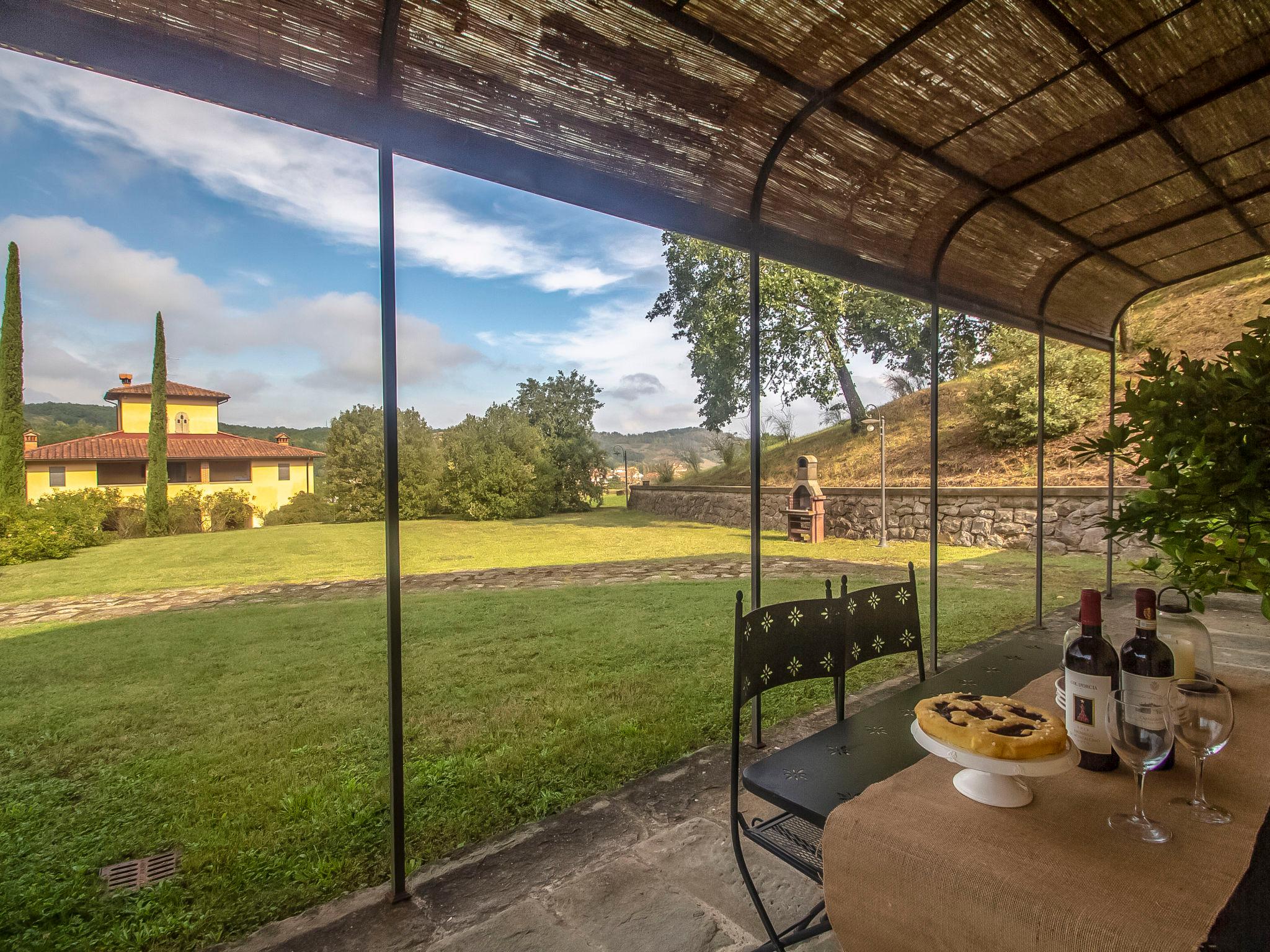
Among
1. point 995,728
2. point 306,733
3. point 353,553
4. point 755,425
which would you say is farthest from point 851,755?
point 353,553

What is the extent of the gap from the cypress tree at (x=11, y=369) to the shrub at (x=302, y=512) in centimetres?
665

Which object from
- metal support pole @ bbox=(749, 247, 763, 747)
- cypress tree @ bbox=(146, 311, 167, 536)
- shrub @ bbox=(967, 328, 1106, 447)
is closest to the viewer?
metal support pole @ bbox=(749, 247, 763, 747)

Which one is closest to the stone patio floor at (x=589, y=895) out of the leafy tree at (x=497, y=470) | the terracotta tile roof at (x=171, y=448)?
the terracotta tile roof at (x=171, y=448)

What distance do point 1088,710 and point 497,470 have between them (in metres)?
18.0

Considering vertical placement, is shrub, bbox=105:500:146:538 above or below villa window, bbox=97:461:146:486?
below

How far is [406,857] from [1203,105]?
3.92m

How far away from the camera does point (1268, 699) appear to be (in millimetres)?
1409

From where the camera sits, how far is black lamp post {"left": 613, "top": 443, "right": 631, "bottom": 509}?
19.1 meters

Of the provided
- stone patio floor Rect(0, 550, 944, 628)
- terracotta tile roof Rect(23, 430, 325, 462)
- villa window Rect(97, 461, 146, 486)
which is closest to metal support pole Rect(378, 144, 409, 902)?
stone patio floor Rect(0, 550, 944, 628)

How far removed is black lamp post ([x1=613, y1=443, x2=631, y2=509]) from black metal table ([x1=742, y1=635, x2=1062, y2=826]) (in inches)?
685

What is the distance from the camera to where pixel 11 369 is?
7.82 m

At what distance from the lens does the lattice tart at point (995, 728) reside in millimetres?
916

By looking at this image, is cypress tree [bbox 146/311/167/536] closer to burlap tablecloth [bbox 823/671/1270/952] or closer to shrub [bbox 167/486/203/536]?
shrub [bbox 167/486/203/536]

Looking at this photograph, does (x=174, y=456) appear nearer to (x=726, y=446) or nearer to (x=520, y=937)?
(x=726, y=446)
